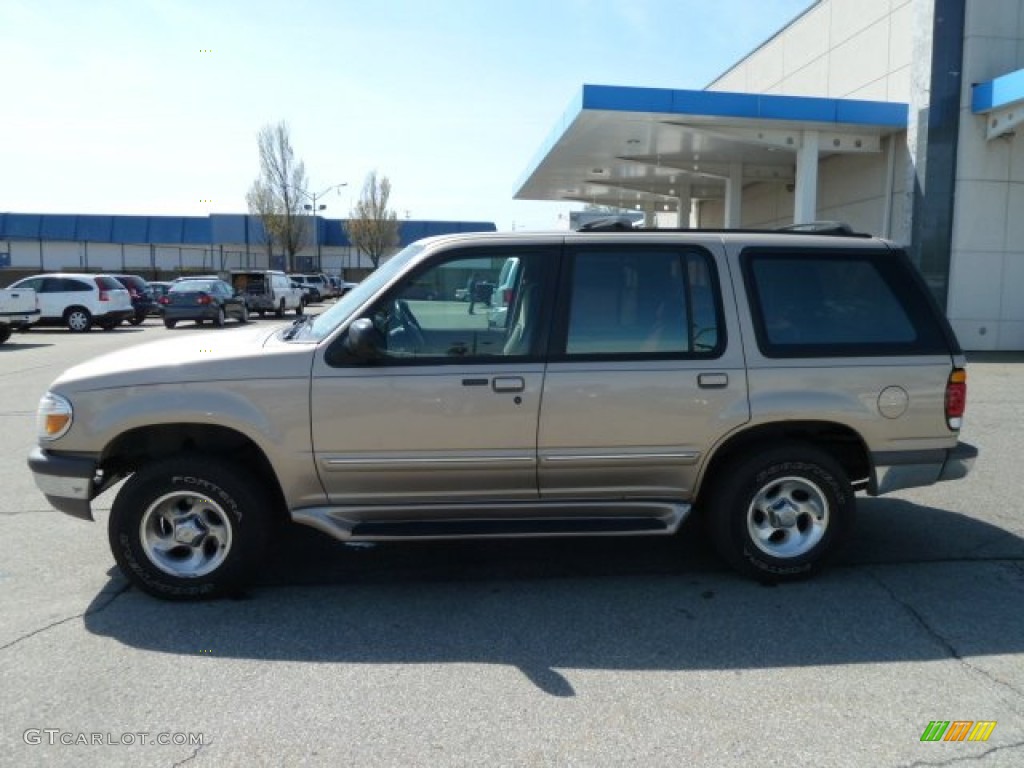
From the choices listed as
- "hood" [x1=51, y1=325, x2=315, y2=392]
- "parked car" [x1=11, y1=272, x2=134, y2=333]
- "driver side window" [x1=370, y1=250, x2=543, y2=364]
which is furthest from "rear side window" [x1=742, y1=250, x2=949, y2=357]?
"parked car" [x1=11, y1=272, x2=134, y2=333]

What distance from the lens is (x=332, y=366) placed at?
4.18m

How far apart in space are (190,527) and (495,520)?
1662mm

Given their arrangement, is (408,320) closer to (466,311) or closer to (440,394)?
(466,311)

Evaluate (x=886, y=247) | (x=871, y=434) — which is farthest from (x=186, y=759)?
(x=886, y=247)

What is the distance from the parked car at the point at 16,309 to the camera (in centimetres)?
1948

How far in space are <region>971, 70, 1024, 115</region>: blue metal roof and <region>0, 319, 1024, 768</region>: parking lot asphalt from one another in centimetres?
1267

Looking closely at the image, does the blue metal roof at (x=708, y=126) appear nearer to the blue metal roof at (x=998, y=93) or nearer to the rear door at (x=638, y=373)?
the blue metal roof at (x=998, y=93)

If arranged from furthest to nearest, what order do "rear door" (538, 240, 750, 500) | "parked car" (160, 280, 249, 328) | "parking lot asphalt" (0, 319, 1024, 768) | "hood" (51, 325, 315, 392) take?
"parked car" (160, 280, 249, 328)
"rear door" (538, 240, 750, 500)
"hood" (51, 325, 315, 392)
"parking lot asphalt" (0, 319, 1024, 768)

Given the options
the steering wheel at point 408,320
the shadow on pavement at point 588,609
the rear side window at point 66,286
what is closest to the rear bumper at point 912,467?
the shadow on pavement at point 588,609

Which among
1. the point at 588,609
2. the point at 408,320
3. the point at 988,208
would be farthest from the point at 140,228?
the point at 588,609

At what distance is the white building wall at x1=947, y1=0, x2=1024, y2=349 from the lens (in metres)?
16.2

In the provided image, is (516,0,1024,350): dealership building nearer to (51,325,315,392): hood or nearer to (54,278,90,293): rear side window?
(51,325,315,392): hood

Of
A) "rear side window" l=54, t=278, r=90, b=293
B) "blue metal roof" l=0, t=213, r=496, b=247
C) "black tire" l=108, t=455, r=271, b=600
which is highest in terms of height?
"blue metal roof" l=0, t=213, r=496, b=247

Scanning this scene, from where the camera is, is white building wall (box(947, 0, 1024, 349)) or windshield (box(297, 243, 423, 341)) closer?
windshield (box(297, 243, 423, 341))
